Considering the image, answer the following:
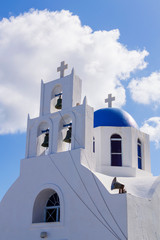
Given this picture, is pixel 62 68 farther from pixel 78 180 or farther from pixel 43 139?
pixel 78 180

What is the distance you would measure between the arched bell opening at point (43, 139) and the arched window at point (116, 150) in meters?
2.62

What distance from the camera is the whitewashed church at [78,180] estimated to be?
32.9 ft

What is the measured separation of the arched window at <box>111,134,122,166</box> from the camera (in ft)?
45.0

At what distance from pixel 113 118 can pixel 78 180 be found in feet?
14.1

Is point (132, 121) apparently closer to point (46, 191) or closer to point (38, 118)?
point (38, 118)

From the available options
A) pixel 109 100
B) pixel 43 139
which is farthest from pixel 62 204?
pixel 109 100

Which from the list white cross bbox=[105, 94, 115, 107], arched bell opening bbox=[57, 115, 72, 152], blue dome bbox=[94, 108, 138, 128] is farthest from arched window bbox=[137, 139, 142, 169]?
arched bell opening bbox=[57, 115, 72, 152]

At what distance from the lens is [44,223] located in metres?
10.9

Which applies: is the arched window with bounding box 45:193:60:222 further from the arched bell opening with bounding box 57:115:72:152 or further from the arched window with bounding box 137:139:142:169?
the arched window with bounding box 137:139:142:169

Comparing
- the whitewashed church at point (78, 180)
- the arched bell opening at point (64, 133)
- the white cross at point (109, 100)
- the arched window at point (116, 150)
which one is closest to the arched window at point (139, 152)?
the whitewashed church at point (78, 180)

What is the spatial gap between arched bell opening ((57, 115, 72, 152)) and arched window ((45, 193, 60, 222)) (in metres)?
1.60

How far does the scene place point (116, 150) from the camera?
547 inches

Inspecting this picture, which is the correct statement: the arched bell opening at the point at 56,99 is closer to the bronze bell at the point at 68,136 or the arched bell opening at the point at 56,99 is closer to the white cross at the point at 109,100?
the bronze bell at the point at 68,136

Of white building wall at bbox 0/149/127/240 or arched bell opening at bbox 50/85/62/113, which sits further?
arched bell opening at bbox 50/85/62/113
